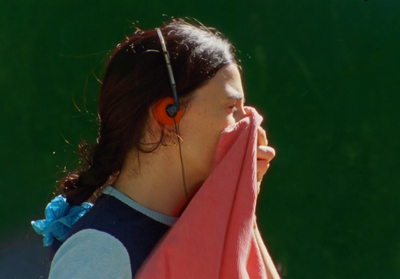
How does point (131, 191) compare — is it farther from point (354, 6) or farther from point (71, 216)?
point (354, 6)

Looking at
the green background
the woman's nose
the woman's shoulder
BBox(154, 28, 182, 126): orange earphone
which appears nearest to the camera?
the woman's shoulder

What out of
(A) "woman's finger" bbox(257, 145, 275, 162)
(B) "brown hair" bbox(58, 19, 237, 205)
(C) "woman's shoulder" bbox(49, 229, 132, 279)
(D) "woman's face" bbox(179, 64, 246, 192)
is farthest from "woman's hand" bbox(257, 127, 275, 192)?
(C) "woman's shoulder" bbox(49, 229, 132, 279)

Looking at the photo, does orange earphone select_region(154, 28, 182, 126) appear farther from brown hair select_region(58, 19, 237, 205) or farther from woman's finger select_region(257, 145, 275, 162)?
woman's finger select_region(257, 145, 275, 162)

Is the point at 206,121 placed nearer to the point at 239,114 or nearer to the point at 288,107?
the point at 239,114

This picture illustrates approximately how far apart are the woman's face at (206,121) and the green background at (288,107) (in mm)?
1475

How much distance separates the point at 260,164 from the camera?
1.49m

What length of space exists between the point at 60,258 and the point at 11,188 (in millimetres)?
1697

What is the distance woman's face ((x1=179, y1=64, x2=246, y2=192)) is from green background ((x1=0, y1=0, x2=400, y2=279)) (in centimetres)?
147

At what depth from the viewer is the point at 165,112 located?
1402 millimetres

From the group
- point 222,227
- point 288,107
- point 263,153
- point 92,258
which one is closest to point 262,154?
point 263,153

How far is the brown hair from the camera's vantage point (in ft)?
4.58

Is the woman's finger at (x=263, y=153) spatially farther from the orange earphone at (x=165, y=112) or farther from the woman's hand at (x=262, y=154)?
the orange earphone at (x=165, y=112)

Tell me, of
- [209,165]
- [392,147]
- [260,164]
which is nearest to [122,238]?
[209,165]

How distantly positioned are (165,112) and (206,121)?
11 cm
